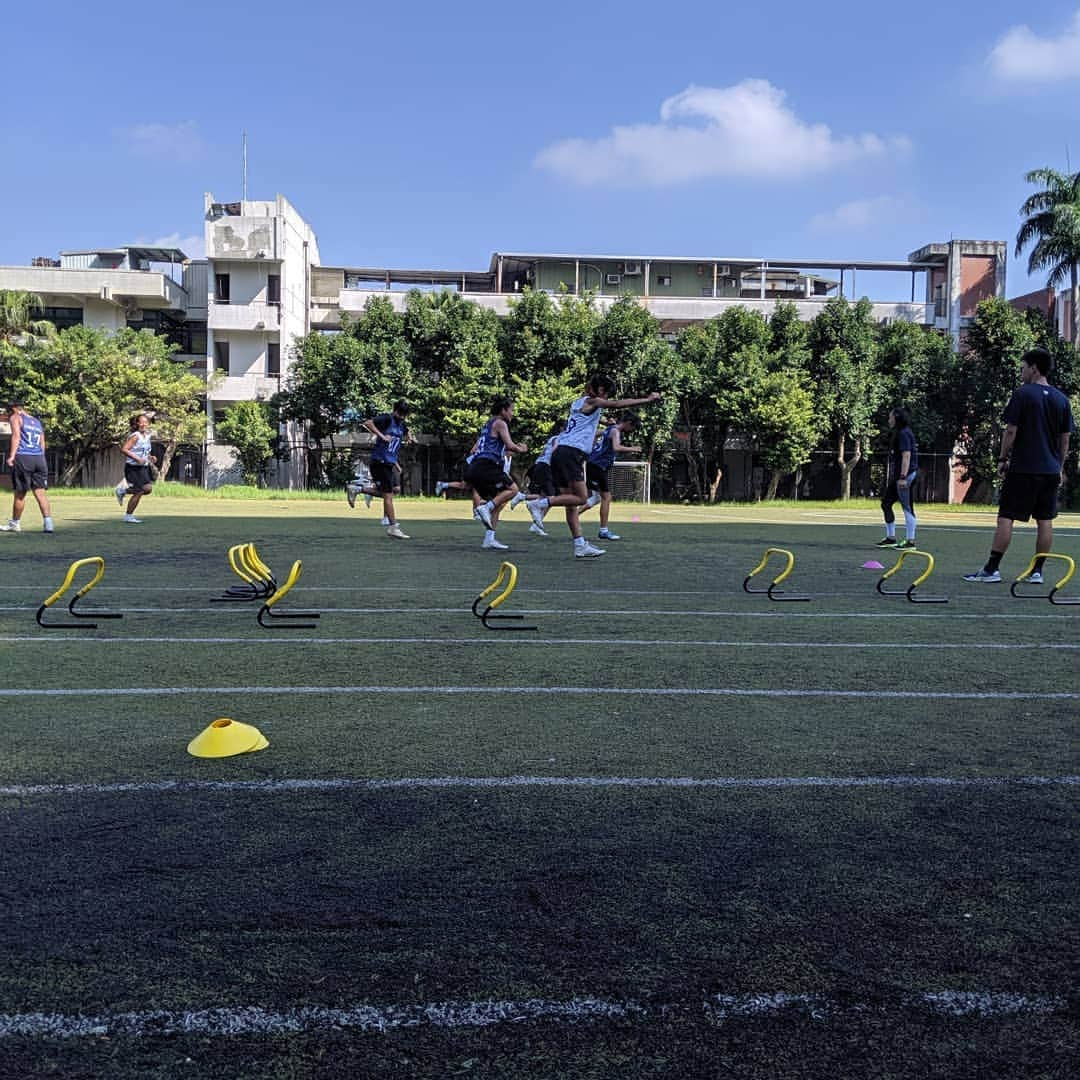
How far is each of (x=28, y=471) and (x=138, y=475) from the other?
3.15 meters

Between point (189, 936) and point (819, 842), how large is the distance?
1906mm

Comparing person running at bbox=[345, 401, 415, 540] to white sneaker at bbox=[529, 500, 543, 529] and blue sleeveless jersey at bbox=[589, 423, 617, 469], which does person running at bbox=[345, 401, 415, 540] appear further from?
blue sleeveless jersey at bbox=[589, 423, 617, 469]

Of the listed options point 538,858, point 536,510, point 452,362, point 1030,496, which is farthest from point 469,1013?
point 452,362

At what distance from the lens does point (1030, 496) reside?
10109 millimetres

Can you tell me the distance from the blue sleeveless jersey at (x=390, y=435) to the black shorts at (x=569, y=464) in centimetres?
332

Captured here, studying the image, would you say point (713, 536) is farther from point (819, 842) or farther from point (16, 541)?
point (819, 842)

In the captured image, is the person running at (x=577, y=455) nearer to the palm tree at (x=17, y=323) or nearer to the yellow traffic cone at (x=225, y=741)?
the yellow traffic cone at (x=225, y=741)

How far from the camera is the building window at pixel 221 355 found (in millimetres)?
52844

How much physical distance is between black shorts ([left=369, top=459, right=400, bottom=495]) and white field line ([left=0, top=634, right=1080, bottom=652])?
8.83 m

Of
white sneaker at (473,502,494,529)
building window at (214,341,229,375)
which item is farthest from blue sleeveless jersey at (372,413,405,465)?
building window at (214,341,229,375)

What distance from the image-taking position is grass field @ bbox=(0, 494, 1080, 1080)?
2303 mm

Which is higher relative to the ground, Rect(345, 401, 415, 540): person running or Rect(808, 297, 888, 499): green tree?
Rect(808, 297, 888, 499): green tree

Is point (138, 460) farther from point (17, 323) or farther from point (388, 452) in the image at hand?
point (17, 323)

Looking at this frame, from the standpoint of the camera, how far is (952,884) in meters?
3.12
